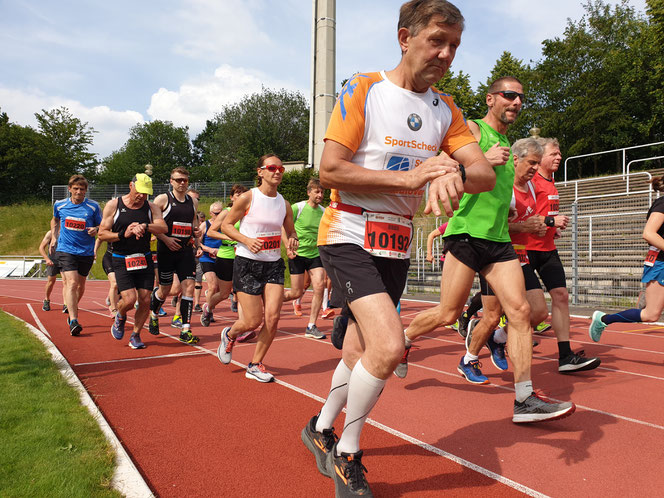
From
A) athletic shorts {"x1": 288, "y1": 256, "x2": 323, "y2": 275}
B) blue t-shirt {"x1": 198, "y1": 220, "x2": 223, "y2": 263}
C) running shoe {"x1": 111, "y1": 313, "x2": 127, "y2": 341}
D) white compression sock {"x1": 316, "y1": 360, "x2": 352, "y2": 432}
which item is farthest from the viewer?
blue t-shirt {"x1": 198, "y1": 220, "x2": 223, "y2": 263}

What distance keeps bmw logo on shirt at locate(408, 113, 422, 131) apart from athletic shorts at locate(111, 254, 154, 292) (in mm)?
5240

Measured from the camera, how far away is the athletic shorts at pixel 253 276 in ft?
18.1

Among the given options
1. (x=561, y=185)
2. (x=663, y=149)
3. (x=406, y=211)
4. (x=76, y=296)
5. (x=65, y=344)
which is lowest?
(x=65, y=344)

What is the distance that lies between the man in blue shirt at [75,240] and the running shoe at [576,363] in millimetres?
6900

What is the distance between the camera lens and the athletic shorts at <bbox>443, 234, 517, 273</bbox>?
4.14 meters

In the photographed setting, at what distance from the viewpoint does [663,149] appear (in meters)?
31.7

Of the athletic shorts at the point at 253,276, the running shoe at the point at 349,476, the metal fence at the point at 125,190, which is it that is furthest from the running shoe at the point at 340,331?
the metal fence at the point at 125,190

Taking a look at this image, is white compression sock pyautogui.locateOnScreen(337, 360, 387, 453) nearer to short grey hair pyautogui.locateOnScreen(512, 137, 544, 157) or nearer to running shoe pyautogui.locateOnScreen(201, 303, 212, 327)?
short grey hair pyautogui.locateOnScreen(512, 137, 544, 157)

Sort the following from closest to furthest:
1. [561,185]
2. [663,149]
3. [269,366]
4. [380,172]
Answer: [380,172], [269,366], [561,185], [663,149]

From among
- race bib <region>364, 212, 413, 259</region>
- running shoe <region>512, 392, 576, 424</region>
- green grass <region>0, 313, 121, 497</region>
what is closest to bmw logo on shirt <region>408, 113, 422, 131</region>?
race bib <region>364, 212, 413, 259</region>

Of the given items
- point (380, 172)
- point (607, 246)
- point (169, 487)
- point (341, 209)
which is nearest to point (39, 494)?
point (169, 487)

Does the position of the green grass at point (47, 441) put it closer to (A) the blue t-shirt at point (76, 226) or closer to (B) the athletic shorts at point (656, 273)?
(A) the blue t-shirt at point (76, 226)

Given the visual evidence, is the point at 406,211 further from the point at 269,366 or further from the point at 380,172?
the point at 269,366

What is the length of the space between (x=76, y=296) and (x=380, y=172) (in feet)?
24.3
